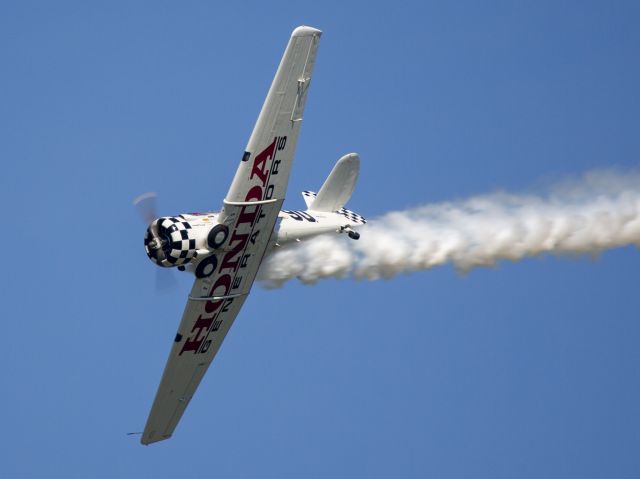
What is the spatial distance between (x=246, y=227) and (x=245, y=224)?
0.31 ft

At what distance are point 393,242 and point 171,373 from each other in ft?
16.7

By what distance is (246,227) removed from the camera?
84.8 ft

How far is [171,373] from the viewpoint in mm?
28625

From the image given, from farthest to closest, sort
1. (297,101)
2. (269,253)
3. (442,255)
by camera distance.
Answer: (442,255), (269,253), (297,101)

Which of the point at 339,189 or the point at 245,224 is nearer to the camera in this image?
the point at 245,224

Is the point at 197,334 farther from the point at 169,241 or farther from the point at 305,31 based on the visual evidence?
the point at 305,31

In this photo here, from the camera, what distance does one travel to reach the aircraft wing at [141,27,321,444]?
→ 81.3 ft

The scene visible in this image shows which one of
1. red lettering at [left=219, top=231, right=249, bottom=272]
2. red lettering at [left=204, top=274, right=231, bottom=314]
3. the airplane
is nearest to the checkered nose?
the airplane

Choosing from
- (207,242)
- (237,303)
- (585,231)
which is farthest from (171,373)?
(585,231)

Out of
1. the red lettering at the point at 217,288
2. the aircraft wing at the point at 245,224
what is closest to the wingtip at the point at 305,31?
the aircraft wing at the point at 245,224

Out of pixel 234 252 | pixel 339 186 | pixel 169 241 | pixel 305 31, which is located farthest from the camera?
pixel 339 186

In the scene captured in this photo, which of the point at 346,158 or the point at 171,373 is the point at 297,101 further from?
the point at 171,373

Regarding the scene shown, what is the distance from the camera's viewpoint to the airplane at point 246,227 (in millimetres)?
24916

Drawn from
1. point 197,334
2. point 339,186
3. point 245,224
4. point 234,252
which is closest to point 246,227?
point 245,224
